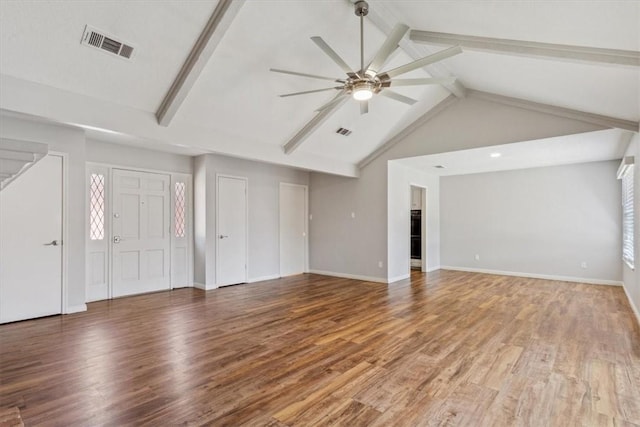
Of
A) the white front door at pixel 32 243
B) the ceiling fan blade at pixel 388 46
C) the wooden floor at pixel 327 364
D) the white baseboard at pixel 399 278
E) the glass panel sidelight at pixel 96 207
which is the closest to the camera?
the wooden floor at pixel 327 364

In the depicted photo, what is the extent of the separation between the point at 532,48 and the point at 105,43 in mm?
4195

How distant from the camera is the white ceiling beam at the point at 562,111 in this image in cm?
423

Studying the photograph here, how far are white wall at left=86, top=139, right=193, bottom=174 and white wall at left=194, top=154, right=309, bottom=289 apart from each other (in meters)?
0.30

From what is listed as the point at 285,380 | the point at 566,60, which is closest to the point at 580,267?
the point at 566,60

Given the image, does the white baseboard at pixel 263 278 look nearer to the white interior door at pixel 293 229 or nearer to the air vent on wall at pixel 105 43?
the white interior door at pixel 293 229

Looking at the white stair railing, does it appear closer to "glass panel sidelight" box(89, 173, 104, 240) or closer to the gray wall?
"glass panel sidelight" box(89, 173, 104, 240)

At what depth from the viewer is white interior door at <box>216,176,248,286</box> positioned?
6.28 meters

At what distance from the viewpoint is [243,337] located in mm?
3555

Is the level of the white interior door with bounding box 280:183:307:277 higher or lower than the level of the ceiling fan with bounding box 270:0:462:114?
lower

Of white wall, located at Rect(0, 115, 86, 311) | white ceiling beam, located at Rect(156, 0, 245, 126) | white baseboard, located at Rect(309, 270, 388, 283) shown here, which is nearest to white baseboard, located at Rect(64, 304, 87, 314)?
white wall, located at Rect(0, 115, 86, 311)

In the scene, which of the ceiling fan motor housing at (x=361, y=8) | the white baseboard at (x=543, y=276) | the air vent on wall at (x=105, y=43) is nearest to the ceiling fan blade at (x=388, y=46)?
the ceiling fan motor housing at (x=361, y=8)

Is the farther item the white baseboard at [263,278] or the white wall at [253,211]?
the white baseboard at [263,278]

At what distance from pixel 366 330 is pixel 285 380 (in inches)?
57.2

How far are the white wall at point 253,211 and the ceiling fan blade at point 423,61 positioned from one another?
4.04 metres
